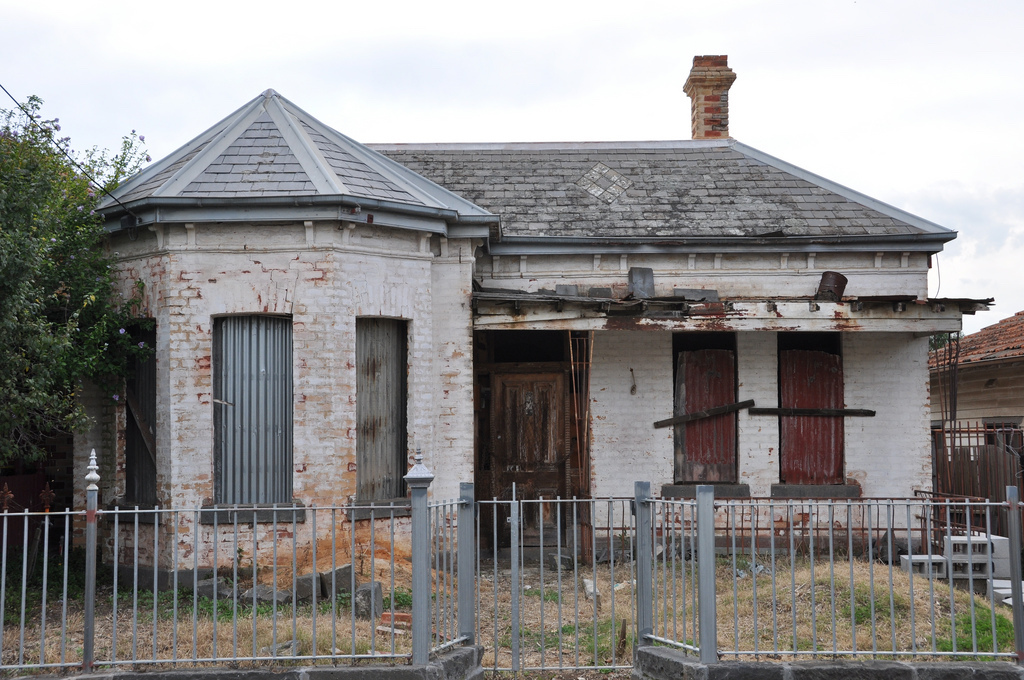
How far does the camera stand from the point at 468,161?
45.8ft

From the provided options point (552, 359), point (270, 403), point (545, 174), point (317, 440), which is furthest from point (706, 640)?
point (545, 174)

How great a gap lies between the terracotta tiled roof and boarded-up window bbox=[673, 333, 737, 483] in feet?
17.5

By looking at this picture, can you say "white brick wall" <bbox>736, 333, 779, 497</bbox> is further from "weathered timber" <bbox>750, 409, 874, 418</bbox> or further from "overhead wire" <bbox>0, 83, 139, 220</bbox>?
"overhead wire" <bbox>0, 83, 139, 220</bbox>

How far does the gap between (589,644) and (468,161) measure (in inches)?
338

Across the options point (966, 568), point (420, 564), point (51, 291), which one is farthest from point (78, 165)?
point (966, 568)

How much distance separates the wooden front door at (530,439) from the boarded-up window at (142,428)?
4319mm

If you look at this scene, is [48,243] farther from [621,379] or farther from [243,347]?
[621,379]

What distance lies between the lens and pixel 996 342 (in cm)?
1591

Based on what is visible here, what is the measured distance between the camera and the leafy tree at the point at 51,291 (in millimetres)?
8000

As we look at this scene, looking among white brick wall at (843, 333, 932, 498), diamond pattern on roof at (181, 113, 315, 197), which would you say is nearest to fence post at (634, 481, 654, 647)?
diamond pattern on roof at (181, 113, 315, 197)

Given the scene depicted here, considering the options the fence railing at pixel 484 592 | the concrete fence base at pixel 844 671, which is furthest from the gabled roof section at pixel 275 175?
the concrete fence base at pixel 844 671

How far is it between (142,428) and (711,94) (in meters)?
10.8

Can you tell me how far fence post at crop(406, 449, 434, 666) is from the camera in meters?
6.09

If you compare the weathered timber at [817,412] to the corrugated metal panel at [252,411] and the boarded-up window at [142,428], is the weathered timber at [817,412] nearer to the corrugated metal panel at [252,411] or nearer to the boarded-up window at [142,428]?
the corrugated metal panel at [252,411]
